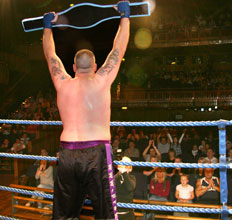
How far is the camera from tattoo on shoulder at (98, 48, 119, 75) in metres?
1.79

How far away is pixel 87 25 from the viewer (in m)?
2.11

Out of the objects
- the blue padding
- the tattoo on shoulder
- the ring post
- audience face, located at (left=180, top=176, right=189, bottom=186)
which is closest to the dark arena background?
audience face, located at (left=180, top=176, right=189, bottom=186)

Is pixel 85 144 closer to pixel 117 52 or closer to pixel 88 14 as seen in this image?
pixel 117 52

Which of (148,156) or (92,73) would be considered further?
(148,156)

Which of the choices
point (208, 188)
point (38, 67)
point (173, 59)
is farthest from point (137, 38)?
point (208, 188)

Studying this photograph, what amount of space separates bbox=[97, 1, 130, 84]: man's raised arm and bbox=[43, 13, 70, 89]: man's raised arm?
288mm

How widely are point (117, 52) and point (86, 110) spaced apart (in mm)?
467

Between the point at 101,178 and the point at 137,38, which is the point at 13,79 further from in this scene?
the point at 101,178

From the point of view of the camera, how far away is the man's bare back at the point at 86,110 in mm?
1693

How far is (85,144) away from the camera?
1671 mm

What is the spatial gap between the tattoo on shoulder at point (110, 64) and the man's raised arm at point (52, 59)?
265mm

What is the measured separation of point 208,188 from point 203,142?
3167 millimetres

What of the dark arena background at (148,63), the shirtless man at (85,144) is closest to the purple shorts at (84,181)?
the shirtless man at (85,144)

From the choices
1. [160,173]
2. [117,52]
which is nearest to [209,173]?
[160,173]
